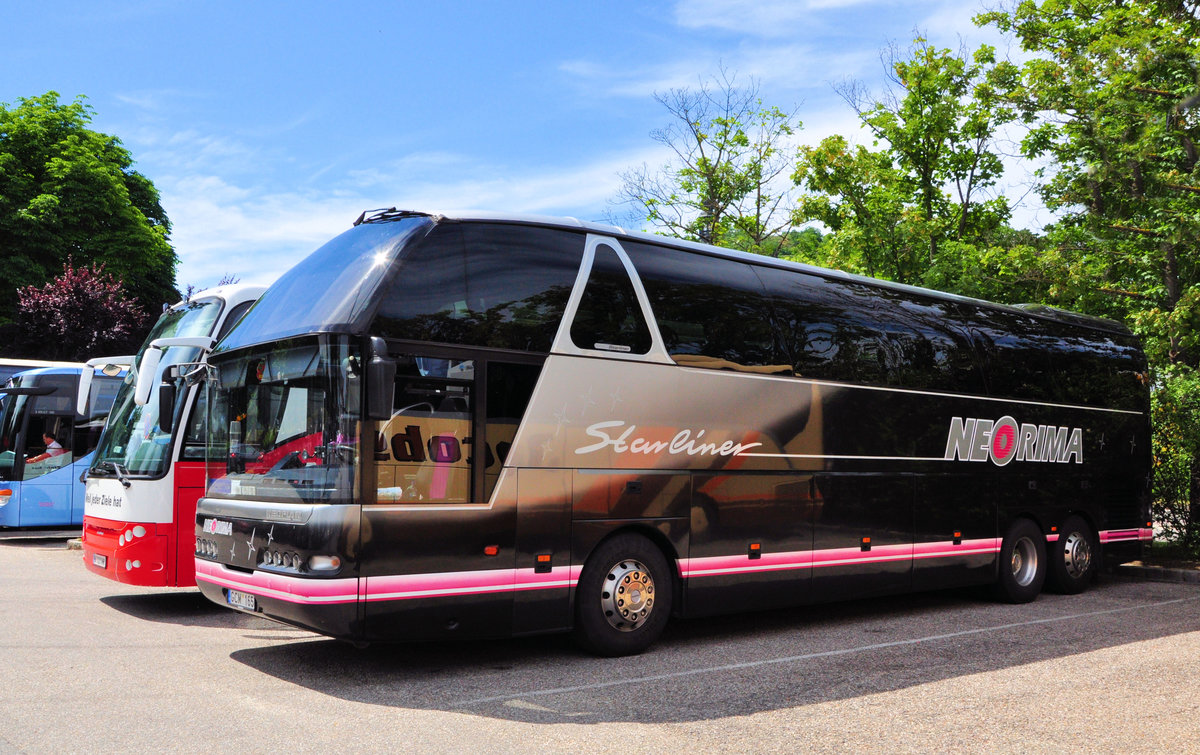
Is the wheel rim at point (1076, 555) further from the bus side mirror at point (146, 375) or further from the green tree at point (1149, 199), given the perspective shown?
the bus side mirror at point (146, 375)

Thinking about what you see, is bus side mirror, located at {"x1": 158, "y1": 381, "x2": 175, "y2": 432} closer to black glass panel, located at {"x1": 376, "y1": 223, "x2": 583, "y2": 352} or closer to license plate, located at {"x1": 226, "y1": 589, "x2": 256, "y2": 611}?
license plate, located at {"x1": 226, "y1": 589, "x2": 256, "y2": 611}

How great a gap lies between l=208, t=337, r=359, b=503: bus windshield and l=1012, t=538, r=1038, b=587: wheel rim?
358 inches

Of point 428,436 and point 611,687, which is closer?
point 611,687

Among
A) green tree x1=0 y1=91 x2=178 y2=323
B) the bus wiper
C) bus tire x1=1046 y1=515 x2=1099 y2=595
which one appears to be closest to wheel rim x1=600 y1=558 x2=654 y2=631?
the bus wiper

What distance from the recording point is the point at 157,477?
10320 millimetres

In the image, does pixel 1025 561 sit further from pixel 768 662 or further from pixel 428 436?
pixel 428 436

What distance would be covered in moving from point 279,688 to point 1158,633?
8388 mm

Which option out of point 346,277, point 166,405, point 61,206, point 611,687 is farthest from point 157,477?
point 61,206

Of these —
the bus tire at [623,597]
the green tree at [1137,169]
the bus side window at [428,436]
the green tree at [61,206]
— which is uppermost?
the green tree at [61,206]

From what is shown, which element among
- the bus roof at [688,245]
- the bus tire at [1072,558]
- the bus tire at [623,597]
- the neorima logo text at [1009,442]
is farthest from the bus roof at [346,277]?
the bus tire at [1072,558]

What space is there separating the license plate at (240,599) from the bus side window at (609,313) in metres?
3.25

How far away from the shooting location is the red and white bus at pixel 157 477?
33.5 ft

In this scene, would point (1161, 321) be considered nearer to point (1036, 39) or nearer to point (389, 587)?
point (1036, 39)

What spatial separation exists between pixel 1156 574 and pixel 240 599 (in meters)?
13.3
